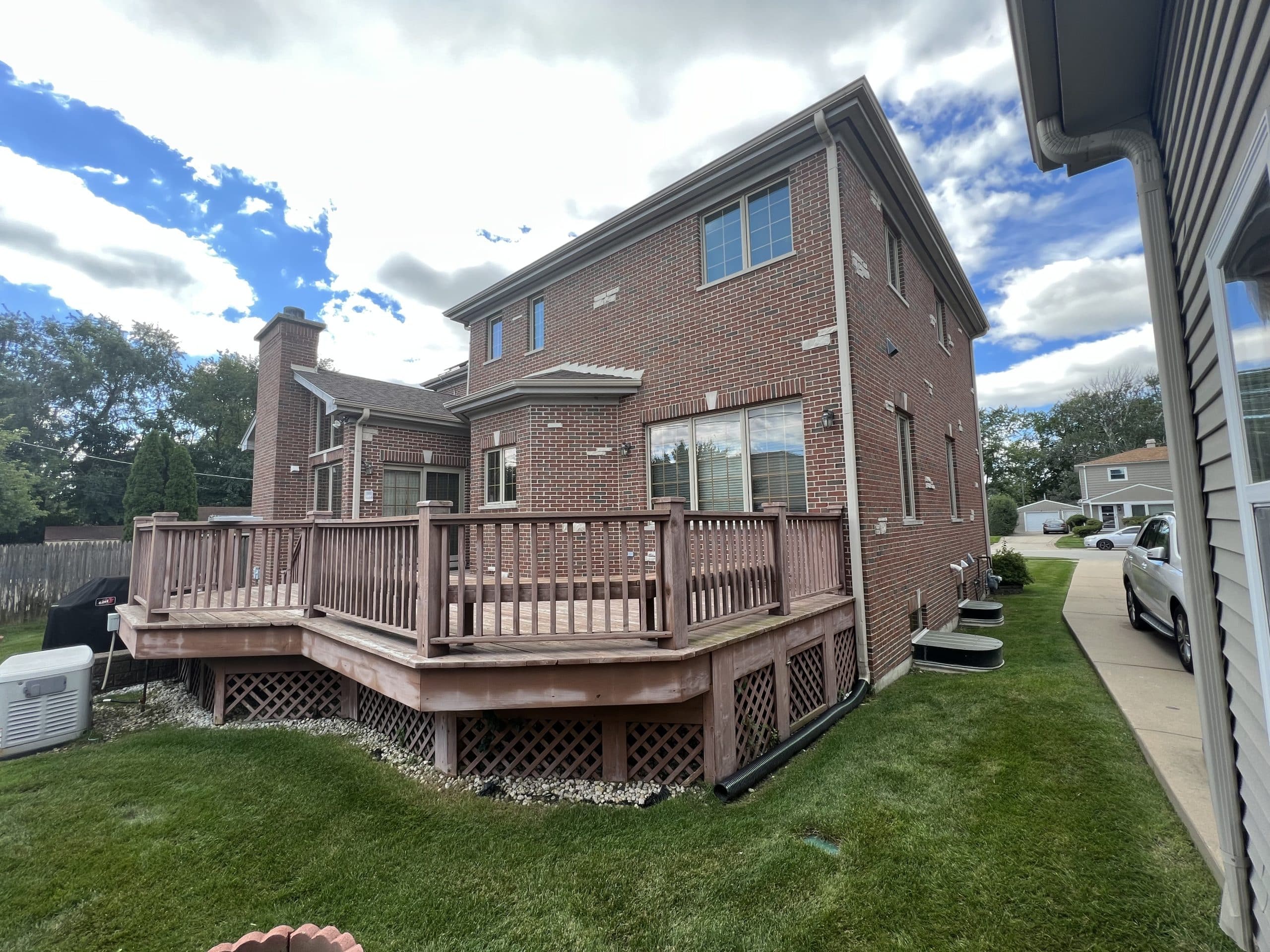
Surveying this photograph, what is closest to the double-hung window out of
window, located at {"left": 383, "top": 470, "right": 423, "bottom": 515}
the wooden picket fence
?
window, located at {"left": 383, "top": 470, "right": 423, "bottom": 515}

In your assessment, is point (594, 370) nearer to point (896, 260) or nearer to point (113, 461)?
point (896, 260)

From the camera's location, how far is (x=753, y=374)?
6.57 metres

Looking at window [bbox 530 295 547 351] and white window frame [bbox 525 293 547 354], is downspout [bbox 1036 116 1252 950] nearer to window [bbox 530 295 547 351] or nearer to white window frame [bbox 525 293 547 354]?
white window frame [bbox 525 293 547 354]

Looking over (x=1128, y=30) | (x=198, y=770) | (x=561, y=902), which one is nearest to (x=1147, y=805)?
(x=561, y=902)

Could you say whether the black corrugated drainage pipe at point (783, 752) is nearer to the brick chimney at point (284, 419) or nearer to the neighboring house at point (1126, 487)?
the brick chimney at point (284, 419)

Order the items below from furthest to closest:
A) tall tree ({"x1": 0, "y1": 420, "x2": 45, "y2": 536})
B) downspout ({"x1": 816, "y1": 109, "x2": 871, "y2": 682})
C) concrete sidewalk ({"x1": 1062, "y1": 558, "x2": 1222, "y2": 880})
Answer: tall tree ({"x1": 0, "y1": 420, "x2": 45, "y2": 536}), downspout ({"x1": 816, "y1": 109, "x2": 871, "y2": 682}), concrete sidewalk ({"x1": 1062, "y1": 558, "x2": 1222, "y2": 880})

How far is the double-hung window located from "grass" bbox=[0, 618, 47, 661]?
Result: 44.5 ft

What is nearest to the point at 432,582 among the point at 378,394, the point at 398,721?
the point at 398,721

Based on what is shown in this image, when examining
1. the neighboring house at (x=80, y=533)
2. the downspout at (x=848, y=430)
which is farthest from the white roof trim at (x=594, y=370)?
the neighboring house at (x=80, y=533)

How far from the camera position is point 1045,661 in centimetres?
634

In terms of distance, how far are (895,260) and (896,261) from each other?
18mm

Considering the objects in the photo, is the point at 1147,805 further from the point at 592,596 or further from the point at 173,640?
the point at 173,640

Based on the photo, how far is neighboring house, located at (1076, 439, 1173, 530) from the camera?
32.6m

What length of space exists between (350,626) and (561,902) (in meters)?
3.13
